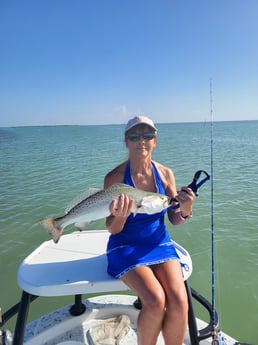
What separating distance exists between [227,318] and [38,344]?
121 inches

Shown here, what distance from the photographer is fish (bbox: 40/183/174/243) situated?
2689 mm

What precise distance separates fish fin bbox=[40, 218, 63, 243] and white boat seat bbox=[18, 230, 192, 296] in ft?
1.11

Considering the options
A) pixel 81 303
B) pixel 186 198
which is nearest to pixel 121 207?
pixel 186 198

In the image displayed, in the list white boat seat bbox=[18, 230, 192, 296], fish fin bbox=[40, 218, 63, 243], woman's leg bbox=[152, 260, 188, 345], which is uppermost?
fish fin bbox=[40, 218, 63, 243]

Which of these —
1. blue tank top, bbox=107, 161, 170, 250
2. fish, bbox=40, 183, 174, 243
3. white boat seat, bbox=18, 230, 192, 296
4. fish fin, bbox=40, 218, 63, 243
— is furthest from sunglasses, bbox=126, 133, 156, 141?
white boat seat, bbox=18, 230, 192, 296

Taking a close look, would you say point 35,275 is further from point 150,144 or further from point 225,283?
point 225,283

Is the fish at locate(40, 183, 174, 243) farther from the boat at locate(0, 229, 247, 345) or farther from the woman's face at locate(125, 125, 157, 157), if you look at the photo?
the woman's face at locate(125, 125, 157, 157)

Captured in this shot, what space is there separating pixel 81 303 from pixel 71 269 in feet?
3.44

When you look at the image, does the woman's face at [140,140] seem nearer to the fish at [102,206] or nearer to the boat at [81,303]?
the fish at [102,206]

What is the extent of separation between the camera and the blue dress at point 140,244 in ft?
8.86

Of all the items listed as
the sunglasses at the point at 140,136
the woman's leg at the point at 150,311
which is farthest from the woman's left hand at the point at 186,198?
the woman's leg at the point at 150,311

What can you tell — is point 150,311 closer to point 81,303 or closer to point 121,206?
point 121,206

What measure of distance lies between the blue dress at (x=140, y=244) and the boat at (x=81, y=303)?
0.61 ft

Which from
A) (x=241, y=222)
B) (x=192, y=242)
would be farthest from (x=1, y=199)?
(x=241, y=222)
